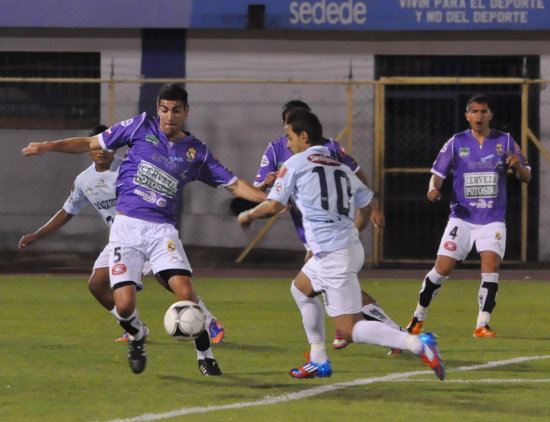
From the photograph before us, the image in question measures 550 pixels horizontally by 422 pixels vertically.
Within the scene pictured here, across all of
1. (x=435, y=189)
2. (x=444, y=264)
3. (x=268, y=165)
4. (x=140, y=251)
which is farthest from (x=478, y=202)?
(x=140, y=251)

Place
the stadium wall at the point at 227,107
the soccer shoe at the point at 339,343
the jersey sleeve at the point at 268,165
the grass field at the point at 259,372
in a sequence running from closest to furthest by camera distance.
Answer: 1. the grass field at the point at 259,372
2. the soccer shoe at the point at 339,343
3. the jersey sleeve at the point at 268,165
4. the stadium wall at the point at 227,107

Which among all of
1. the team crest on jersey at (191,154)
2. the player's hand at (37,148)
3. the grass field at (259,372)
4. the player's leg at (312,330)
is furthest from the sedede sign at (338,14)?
the player's leg at (312,330)

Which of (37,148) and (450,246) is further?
(450,246)

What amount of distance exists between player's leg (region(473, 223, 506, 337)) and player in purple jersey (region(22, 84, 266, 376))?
309 centimetres

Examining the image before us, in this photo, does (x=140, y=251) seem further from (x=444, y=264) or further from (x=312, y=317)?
(x=444, y=264)

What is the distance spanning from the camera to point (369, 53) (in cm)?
1975

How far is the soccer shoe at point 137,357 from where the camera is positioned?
8422mm

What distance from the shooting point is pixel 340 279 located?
7934mm

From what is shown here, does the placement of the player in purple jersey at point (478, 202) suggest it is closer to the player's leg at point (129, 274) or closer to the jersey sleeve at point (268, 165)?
the jersey sleeve at point (268, 165)

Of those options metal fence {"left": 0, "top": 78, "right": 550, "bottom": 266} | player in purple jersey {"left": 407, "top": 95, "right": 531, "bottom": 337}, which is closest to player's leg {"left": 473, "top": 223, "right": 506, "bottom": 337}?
player in purple jersey {"left": 407, "top": 95, "right": 531, "bottom": 337}

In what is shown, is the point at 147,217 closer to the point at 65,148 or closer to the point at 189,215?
the point at 65,148

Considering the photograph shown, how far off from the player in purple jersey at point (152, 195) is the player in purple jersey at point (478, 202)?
2857 millimetres

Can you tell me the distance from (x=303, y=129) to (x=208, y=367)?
5.95 feet

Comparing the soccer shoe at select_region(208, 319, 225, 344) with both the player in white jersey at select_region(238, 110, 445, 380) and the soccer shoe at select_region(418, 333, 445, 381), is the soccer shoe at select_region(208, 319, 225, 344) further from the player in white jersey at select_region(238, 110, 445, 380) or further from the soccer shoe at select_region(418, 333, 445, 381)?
the soccer shoe at select_region(418, 333, 445, 381)
